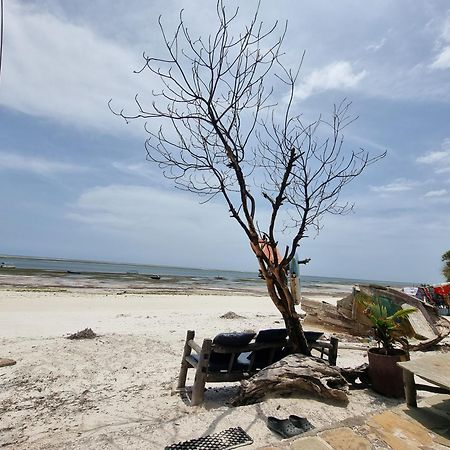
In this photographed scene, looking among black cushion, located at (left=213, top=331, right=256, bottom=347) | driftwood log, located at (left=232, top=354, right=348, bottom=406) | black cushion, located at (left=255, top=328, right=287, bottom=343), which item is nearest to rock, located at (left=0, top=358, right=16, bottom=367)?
black cushion, located at (left=213, top=331, right=256, bottom=347)

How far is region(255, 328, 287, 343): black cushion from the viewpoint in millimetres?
4980

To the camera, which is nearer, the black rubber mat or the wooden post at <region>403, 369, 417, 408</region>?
the black rubber mat

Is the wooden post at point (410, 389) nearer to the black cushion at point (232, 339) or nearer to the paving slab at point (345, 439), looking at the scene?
the paving slab at point (345, 439)

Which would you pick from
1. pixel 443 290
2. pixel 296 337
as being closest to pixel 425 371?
pixel 296 337

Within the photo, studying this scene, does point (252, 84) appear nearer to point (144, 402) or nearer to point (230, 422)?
point (230, 422)

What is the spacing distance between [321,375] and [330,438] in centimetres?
159

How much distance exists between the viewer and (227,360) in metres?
4.81

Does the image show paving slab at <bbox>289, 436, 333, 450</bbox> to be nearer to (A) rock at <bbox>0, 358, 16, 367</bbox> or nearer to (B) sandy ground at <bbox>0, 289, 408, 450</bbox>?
(B) sandy ground at <bbox>0, 289, 408, 450</bbox>

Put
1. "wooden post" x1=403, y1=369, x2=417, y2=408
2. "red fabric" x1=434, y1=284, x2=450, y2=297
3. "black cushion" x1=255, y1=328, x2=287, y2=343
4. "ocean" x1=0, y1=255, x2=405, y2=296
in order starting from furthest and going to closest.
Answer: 1. "ocean" x1=0, y1=255, x2=405, y2=296
2. "red fabric" x1=434, y1=284, x2=450, y2=297
3. "black cushion" x1=255, y1=328, x2=287, y2=343
4. "wooden post" x1=403, y1=369, x2=417, y2=408

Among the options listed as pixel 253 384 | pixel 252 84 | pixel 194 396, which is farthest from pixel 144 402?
pixel 252 84

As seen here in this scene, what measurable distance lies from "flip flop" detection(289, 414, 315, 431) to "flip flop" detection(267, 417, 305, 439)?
0.03 m

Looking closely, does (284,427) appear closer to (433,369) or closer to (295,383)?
(295,383)

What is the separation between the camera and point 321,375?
13.9 ft

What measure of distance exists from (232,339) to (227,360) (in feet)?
1.47
